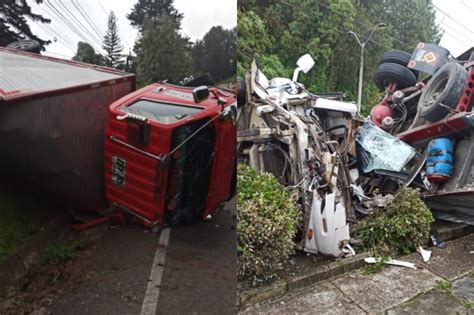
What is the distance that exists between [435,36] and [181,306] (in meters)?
3.07

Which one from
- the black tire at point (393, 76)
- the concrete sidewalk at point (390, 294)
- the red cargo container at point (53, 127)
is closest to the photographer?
the red cargo container at point (53, 127)

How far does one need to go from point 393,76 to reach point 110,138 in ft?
10.8

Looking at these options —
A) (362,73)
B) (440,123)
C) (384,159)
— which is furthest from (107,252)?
(440,123)

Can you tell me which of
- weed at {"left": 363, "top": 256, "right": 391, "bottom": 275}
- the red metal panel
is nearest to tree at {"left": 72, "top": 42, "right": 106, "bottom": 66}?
weed at {"left": 363, "top": 256, "right": 391, "bottom": 275}

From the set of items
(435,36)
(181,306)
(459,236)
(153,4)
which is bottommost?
(459,236)

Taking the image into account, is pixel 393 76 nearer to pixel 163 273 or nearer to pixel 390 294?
pixel 390 294

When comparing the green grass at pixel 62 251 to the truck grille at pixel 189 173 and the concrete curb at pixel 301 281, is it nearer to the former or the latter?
the truck grille at pixel 189 173

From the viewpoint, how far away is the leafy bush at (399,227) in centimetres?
336

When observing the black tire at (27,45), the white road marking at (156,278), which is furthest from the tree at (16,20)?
the white road marking at (156,278)

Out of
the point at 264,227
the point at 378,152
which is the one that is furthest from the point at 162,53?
the point at 378,152

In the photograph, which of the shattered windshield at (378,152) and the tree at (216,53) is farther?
the shattered windshield at (378,152)

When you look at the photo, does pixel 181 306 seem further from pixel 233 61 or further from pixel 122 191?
pixel 233 61

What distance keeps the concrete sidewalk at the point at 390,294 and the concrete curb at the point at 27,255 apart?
1.89 metres

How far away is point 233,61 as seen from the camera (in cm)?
82
